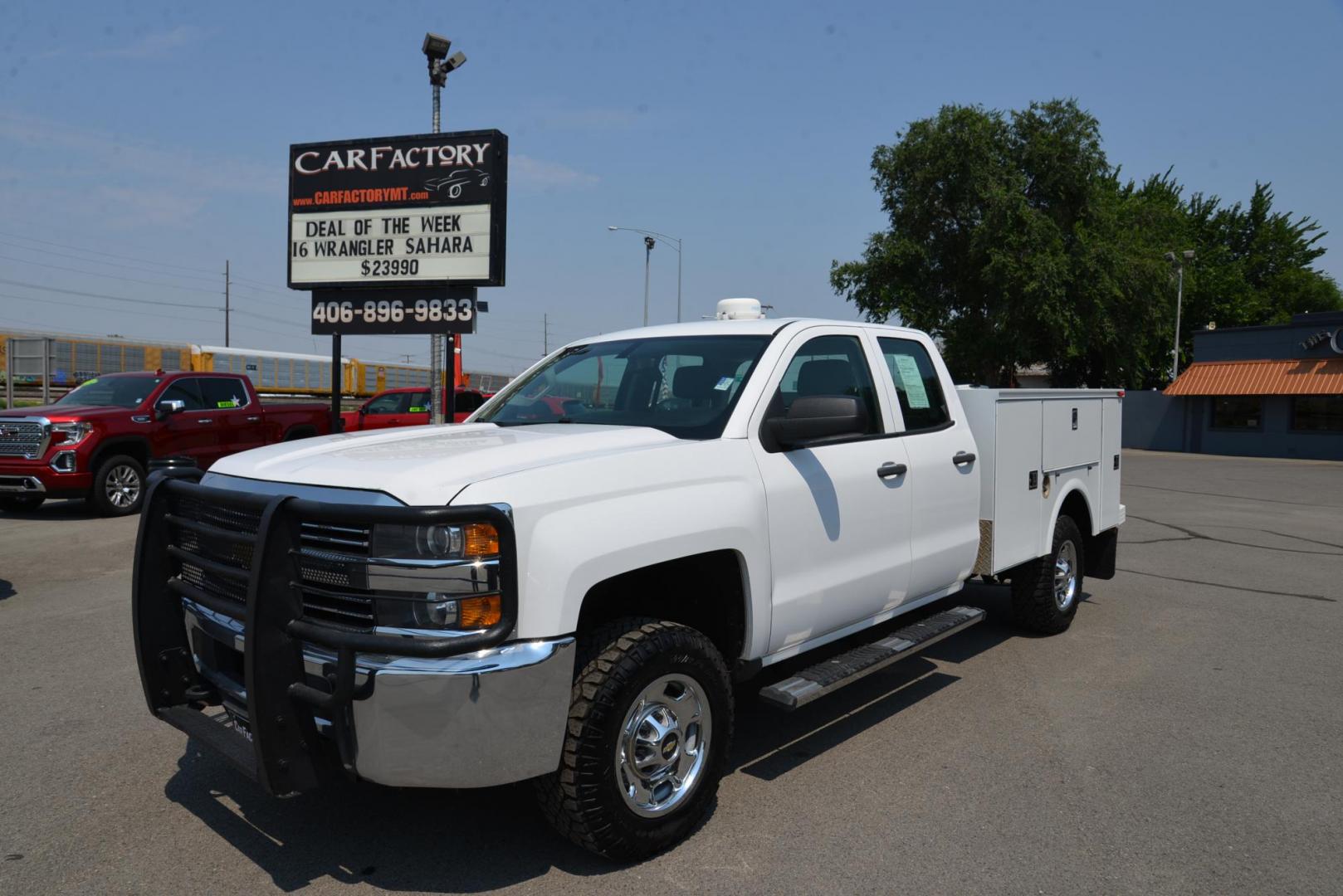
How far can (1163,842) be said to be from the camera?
364 cm

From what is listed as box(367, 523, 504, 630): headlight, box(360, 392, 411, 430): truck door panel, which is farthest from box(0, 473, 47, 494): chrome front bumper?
box(367, 523, 504, 630): headlight

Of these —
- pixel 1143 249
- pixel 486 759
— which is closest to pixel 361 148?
pixel 486 759

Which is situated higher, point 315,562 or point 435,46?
point 435,46

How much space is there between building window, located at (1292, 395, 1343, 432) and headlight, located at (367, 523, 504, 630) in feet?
128

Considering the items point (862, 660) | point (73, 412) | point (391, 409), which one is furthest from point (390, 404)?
point (862, 660)

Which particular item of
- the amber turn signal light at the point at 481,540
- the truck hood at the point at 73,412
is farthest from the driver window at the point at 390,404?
the amber turn signal light at the point at 481,540

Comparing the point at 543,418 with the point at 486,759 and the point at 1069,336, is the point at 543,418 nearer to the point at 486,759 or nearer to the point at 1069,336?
the point at 486,759

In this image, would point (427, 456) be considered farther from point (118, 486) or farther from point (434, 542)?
point (118, 486)

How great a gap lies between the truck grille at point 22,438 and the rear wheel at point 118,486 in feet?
2.33

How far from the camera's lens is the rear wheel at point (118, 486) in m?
12.3

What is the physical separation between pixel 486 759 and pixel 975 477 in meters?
3.45

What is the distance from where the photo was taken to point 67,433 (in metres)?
12.0

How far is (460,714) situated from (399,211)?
11.5 meters

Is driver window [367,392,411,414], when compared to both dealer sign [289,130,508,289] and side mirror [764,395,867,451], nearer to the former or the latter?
dealer sign [289,130,508,289]
